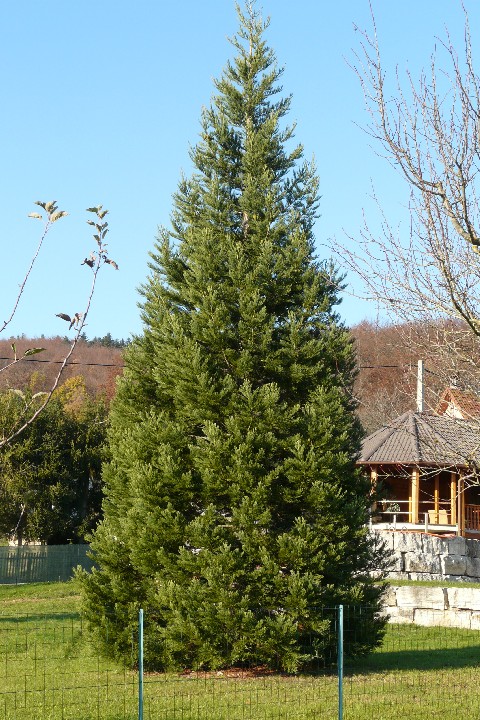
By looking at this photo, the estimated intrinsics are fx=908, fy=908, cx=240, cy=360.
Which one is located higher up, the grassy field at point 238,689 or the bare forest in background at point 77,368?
the bare forest in background at point 77,368

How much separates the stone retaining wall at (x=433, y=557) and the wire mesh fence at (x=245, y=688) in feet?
26.6

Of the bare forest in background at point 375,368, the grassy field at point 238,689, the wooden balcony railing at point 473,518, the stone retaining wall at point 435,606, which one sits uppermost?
the bare forest in background at point 375,368

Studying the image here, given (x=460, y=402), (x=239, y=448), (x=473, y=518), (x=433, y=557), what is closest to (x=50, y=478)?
(x=473, y=518)

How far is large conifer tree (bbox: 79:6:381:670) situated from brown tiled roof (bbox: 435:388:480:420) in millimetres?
1874

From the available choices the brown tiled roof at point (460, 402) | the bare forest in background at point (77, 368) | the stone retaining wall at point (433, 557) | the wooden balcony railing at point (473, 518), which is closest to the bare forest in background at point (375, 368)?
the bare forest in background at point (77, 368)

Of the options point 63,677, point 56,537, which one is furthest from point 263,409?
point 56,537

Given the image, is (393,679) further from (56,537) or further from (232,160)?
(56,537)

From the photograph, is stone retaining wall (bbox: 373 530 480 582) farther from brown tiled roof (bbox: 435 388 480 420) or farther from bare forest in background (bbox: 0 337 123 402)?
bare forest in background (bbox: 0 337 123 402)

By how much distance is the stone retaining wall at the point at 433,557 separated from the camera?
75.2 ft

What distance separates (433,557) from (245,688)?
13.4 m

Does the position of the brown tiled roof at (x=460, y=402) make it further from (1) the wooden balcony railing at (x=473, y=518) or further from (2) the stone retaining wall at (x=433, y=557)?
(1) the wooden balcony railing at (x=473, y=518)

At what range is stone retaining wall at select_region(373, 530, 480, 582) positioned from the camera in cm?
2291

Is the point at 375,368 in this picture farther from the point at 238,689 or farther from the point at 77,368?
the point at 77,368

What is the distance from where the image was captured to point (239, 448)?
11.4 m
